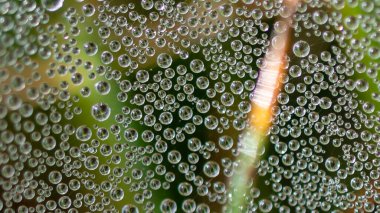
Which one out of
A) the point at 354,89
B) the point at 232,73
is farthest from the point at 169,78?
the point at 354,89

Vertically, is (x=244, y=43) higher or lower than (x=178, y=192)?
higher

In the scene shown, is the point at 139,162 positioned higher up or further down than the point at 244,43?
further down

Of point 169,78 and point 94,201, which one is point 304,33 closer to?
point 169,78

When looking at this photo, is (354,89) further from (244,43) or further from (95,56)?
(95,56)

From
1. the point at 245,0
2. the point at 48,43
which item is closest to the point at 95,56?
the point at 48,43
